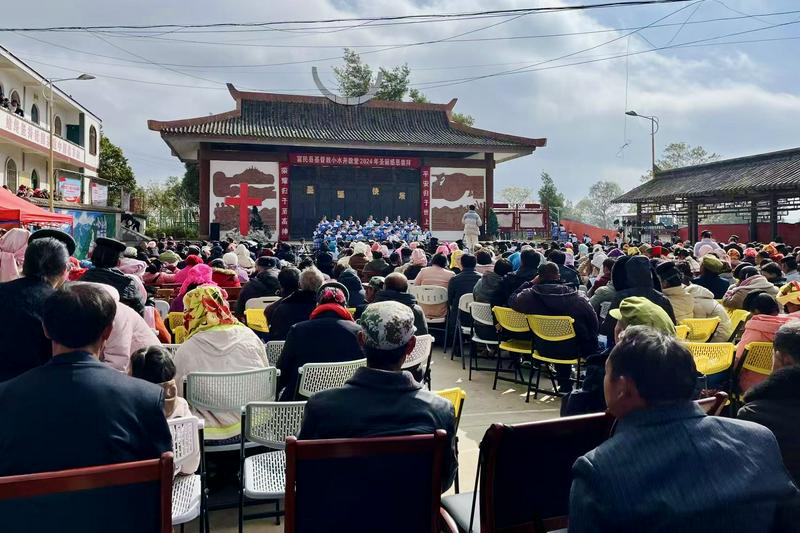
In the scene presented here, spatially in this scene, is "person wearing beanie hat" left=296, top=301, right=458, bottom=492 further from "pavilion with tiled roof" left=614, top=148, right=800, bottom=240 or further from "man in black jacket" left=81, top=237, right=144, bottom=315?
"pavilion with tiled roof" left=614, top=148, right=800, bottom=240

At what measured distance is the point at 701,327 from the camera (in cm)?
460

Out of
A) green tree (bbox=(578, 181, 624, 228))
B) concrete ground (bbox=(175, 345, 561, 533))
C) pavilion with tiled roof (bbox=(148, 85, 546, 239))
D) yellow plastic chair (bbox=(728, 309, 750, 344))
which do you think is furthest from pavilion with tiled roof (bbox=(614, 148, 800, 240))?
green tree (bbox=(578, 181, 624, 228))

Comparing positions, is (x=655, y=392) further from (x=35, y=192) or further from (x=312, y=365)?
(x=35, y=192)

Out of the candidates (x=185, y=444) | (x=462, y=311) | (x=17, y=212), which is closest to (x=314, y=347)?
(x=185, y=444)

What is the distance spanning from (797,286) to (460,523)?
165 inches

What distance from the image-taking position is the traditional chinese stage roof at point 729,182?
61.4 ft

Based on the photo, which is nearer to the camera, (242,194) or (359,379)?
(359,379)

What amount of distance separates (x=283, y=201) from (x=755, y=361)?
62.3ft

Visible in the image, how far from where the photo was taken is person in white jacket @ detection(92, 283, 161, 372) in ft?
10.3

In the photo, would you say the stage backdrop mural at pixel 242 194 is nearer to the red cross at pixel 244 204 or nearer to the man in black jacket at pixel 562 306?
the red cross at pixel 244 204

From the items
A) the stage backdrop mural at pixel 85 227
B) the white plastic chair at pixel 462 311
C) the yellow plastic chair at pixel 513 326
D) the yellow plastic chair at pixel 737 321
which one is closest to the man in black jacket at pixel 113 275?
the yellow plastic chair at pixel 513 326

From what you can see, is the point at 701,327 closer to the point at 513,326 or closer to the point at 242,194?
the point at 513,326

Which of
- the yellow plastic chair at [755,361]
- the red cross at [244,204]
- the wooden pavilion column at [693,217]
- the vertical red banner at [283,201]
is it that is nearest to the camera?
the yellow plastic chair at [755,361]

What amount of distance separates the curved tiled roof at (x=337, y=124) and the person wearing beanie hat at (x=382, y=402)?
18.7 m
